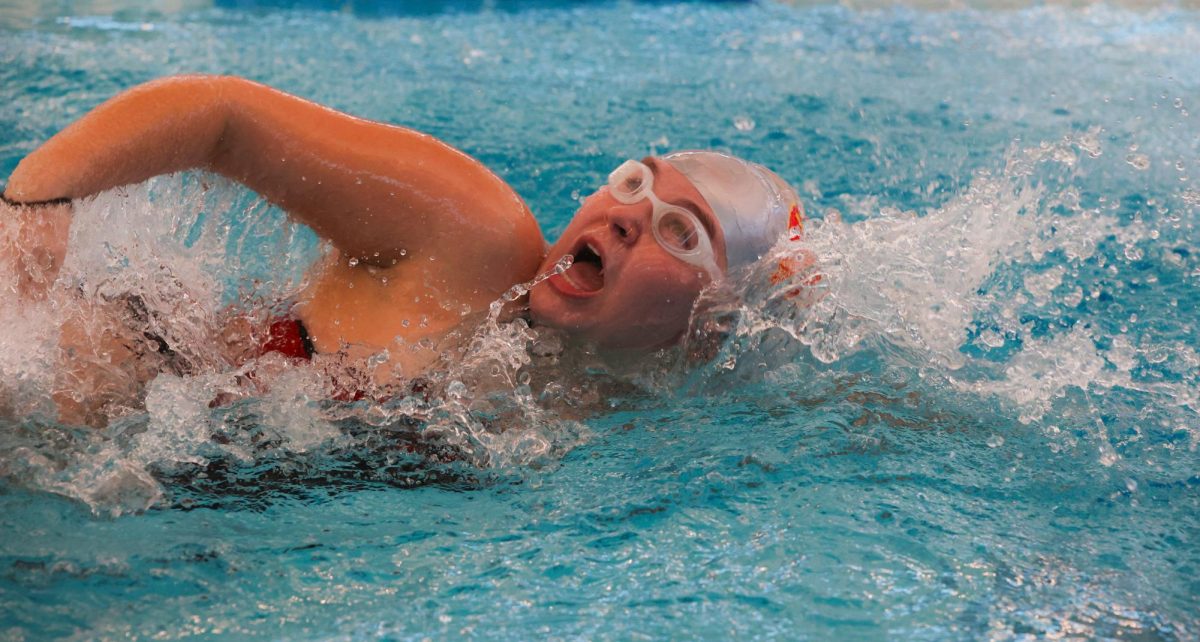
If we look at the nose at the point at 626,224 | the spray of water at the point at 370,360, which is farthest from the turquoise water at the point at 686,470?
the nose at the point at 626,224

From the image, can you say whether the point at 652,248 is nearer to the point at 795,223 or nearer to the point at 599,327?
the point at 599,327

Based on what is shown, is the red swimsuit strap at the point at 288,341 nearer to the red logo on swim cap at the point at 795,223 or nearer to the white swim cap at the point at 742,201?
the white swim cap at the point at 742,201

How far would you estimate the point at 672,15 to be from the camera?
642 centimetres

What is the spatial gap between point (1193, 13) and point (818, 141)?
15.2 feet

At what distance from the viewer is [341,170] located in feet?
6.06

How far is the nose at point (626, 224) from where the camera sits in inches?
71.7

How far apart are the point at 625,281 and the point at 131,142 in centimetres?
79

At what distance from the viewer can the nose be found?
71.7 inches

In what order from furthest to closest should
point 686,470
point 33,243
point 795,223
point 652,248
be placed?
1. point 795,223
2. point 652,248
3. point 686,470
4. point 33,243

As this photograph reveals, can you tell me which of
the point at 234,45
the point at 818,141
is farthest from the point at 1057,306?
the point at 234,45

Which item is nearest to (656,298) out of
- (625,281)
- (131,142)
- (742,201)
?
(625,281)

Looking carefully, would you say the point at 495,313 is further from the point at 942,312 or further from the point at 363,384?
the point at 942,312

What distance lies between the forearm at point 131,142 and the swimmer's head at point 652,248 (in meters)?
0.60

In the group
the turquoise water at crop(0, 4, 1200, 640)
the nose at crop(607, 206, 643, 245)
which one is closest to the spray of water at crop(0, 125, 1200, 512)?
the turquoise water at crop(0, 4, 1200, 640)
